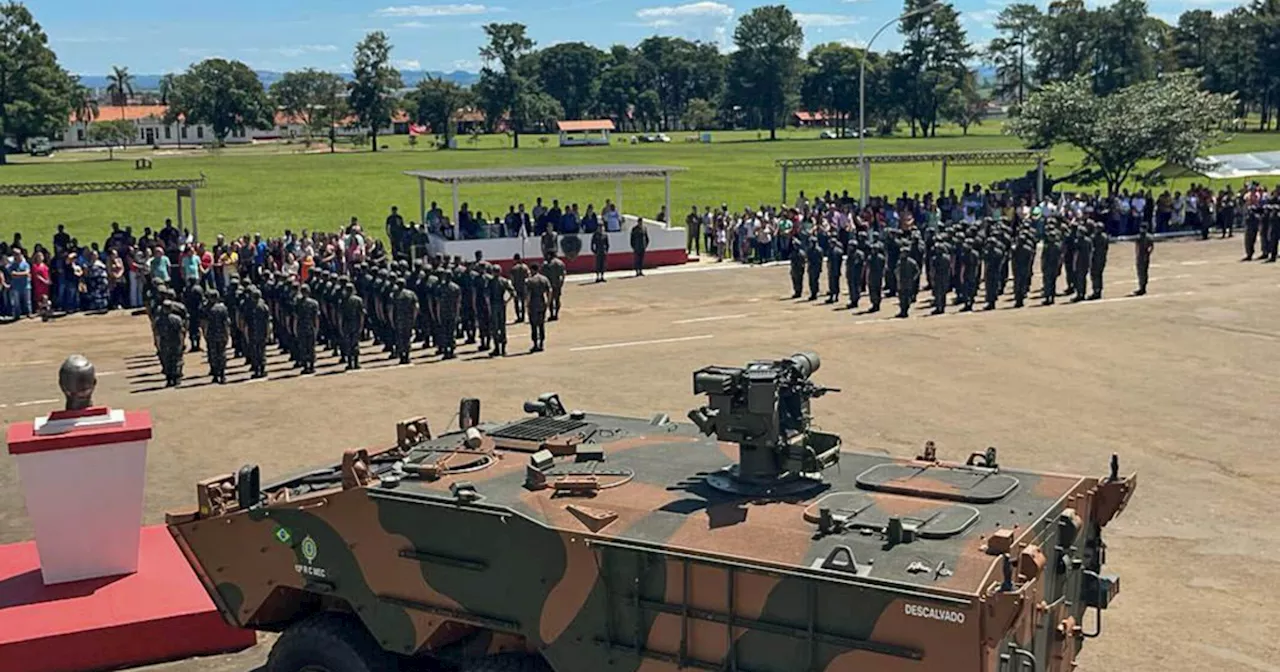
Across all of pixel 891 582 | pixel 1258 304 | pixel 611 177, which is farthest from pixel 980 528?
pixel 611 177

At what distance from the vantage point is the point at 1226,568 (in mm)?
10180

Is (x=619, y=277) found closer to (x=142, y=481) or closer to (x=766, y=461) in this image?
(x=142, y=481)

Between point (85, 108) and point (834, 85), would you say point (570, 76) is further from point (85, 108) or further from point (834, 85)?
point (85, 108)

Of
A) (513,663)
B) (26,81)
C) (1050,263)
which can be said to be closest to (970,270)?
(1050,263)

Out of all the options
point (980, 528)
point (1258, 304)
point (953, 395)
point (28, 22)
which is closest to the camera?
point (980, 528)

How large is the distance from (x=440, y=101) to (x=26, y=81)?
30414mm

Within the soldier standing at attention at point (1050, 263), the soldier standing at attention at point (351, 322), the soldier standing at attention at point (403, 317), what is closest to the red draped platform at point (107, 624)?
the soldier standing at attention at point (351, 322)

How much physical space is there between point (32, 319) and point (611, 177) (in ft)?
41.1

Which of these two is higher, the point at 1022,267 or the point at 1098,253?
the point at 1098,253

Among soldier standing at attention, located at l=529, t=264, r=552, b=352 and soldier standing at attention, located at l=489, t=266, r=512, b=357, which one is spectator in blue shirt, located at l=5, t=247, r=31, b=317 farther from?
soldier standing at attention, located at l=529, t=264, r=552, b=352

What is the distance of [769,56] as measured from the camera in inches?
4385

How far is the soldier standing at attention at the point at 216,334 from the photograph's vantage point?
17594 mm

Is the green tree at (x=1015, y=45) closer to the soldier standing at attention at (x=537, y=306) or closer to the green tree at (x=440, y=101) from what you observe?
the green tree at (x=440, y=101)

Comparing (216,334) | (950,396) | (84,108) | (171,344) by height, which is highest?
(84,108)
